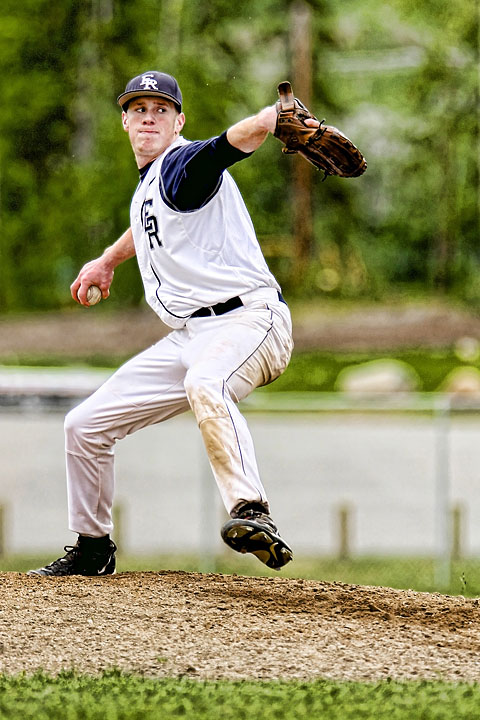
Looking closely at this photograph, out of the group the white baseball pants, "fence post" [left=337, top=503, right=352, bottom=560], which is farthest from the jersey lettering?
"fence post" [left=337, top=503, right=352, bottom=560]

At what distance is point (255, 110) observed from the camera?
110ft

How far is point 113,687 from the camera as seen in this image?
4.23 metres

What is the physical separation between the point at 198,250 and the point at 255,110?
94.2 ft

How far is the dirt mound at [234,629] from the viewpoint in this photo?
14.7 feet

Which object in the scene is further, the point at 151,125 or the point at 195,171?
the point at 151,125

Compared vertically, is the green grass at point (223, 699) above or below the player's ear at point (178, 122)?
below

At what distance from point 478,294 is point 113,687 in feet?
91.8

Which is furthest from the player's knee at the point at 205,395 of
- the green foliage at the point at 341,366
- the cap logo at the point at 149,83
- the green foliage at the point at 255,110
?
the green foliage at the point at 255,110

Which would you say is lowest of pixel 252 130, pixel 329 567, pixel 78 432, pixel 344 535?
pixel 329 567

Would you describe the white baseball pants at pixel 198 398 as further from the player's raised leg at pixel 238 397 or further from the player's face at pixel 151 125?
the player's face at pixel 151 125

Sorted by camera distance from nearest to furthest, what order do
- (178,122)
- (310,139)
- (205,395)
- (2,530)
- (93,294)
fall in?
(310,139), (205,395), (178,122), (93,294), (2,530)

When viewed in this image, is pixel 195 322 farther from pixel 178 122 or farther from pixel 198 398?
pixel 178 122

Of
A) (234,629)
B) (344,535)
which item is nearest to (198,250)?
(234,629)

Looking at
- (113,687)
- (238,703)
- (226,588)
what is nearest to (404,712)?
(238,703)
